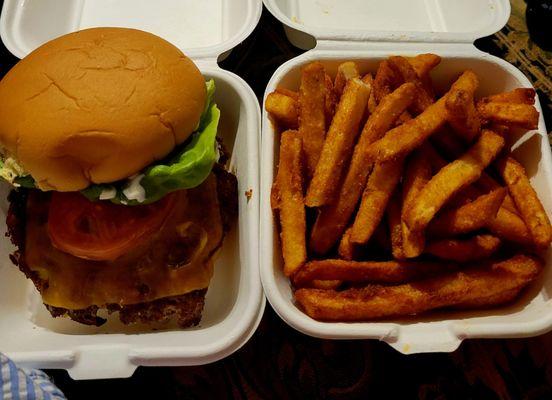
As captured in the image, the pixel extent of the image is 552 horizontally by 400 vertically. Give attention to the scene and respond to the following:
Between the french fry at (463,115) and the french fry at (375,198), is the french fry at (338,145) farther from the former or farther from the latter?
the french fry at (463,115)

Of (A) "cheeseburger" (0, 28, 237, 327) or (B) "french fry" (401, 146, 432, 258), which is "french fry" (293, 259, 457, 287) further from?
(A) "cheeseburger" (0, 28, 237, 327)

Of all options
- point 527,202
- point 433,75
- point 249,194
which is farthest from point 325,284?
point 433,75

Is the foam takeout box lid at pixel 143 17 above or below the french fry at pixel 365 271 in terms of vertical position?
above

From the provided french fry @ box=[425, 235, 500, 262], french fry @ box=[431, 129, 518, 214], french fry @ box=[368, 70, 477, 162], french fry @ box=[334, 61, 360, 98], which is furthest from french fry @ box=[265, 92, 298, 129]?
french fry @ box=[425, 235, 500, 262]

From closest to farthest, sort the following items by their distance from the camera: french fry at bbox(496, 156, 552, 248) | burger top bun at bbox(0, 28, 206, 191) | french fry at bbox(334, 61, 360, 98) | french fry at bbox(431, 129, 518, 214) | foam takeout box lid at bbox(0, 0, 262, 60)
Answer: burger top bun at bbox(0, 28, 206, 191) < french fry at bbox(496, 156, 552, 248) < french fry at bbox(431, 129, 518, 214) < french fry at bbox(334, 61, 360, 98) < foam takeout box lid at bbox(0, 0, 262, 60)

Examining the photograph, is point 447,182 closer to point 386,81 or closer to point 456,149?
point 456,149

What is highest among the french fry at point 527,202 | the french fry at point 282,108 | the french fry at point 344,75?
the french fry at point 344,75

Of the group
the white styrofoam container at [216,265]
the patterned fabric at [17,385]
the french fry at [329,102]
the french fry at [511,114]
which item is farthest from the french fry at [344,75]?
the patterned fabric at [17,385]

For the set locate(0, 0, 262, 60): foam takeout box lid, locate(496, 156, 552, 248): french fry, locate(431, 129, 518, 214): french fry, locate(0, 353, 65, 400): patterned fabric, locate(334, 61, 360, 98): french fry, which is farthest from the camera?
locate(0, 0, 262, 60): foam takeout box lid
